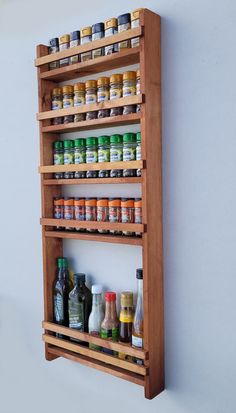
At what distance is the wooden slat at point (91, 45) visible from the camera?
1043 millimetres

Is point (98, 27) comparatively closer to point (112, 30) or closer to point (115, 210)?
point (112, 30)

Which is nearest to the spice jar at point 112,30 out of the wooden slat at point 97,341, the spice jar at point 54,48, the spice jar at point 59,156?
the spice jar at point 54,48

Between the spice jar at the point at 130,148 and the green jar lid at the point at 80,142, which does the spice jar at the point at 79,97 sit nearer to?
the green jar lid at the point at 80,142

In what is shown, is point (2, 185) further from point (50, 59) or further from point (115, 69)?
point (115, 69)

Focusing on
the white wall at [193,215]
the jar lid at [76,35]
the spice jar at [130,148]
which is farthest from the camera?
the jar lid at [76,35]

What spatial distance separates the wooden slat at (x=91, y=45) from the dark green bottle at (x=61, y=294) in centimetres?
66

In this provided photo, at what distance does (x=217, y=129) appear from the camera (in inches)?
39.6

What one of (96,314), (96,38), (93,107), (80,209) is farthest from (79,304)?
(96,38)

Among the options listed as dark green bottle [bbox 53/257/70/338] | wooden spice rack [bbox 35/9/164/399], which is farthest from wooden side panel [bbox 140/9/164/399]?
dark green bottle [bbox 53/257/70/338]

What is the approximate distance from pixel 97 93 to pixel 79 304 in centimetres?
66

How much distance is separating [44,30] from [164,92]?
0.61m

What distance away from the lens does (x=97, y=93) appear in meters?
1.18

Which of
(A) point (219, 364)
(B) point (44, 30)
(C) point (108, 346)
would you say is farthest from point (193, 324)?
(B) point (44, 30)

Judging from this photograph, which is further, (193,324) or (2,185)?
(2,185)
